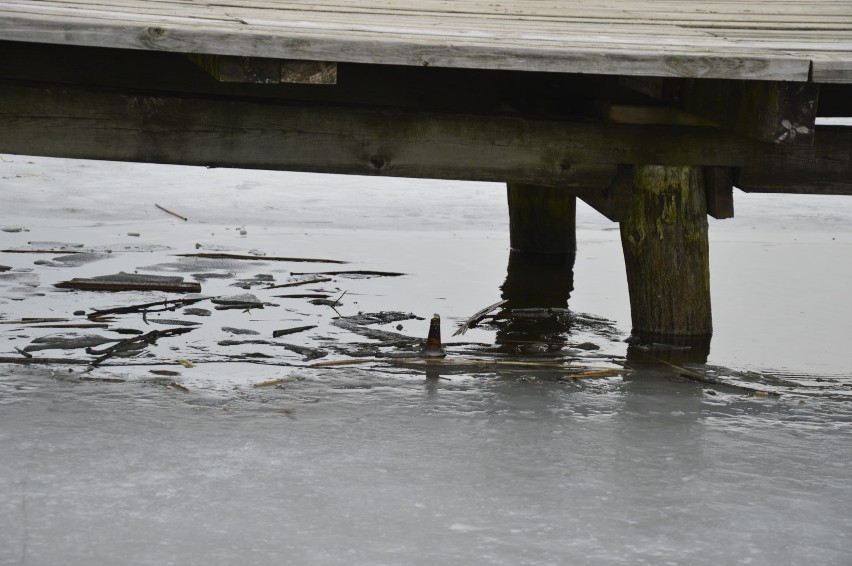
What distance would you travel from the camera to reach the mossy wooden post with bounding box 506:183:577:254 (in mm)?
8383

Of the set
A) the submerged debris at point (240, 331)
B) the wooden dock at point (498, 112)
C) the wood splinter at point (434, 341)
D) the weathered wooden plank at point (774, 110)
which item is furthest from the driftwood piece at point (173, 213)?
the weathered wooden plank at point (774, 110)

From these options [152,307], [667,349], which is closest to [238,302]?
[152,307]

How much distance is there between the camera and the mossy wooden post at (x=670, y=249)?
5.53 meters

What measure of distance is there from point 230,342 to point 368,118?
1202mm

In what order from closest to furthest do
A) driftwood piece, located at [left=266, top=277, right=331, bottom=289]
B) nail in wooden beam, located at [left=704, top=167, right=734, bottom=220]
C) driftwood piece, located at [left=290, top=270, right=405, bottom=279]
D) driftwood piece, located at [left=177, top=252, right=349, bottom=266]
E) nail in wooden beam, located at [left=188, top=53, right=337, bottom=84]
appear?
nail in wooden beam, located at [left=188, top=53, right=337, bottom=84] < nail in wooden beam, located at [left=704, top=167, right=734, bottom=220] < driftwood piece, located at [left=266, top=277, right=331, bottom=289] < driftwood piece, located at [left=290, top=270, right=405, bottom=279] < driftwood piece, located at [left=177, top=252, right=349, bottom=266]

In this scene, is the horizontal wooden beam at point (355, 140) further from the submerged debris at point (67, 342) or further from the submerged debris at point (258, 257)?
the submerged debris at point (258, 257)

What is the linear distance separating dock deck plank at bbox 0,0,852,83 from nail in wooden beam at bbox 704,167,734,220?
65 centimetres

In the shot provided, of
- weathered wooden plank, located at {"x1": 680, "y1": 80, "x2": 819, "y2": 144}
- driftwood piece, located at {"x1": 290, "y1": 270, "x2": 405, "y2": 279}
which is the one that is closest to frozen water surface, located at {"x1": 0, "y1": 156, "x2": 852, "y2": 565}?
driftwood piece, located at {"x1": 290, "y1": 270, "x2": 405, "y2": 279}

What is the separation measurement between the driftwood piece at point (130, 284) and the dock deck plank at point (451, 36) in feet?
5.49

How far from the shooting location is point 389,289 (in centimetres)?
684

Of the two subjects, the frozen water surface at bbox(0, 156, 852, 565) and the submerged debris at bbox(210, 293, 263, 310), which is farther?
the submerged debris at bbox(210, 293, 263, 310)

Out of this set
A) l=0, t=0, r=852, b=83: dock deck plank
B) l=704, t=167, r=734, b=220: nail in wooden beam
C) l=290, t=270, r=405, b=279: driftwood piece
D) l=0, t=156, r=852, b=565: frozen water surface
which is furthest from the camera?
l=290, t=270, r=405, b=279: driftwood piece

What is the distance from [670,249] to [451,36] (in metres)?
1.58

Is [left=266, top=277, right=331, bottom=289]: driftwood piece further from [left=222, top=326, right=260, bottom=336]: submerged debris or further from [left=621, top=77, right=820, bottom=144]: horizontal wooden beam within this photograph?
[left=621, top=77, right=820, bottom=144]: horizontal wooden beam
